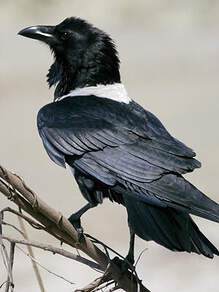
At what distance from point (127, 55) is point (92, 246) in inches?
610

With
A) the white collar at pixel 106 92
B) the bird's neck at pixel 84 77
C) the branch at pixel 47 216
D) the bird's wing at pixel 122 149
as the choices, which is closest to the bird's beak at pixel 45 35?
the bird's neck at pixel 84 77

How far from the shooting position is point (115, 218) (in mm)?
10672

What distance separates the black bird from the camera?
4891 mm

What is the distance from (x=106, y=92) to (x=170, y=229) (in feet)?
3.89

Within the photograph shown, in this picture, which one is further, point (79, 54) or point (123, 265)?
point (79, 54)

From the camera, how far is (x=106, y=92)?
582 cm

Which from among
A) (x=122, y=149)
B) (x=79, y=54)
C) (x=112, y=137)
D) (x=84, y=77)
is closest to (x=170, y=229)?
(x=122, y=149)

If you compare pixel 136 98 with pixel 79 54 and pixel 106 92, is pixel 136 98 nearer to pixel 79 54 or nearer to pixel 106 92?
pixel 79 54

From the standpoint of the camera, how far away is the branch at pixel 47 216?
4168 mm

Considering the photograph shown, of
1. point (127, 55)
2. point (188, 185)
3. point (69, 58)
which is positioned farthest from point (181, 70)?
point (188, 185)

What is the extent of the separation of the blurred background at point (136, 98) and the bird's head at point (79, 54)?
3077mm

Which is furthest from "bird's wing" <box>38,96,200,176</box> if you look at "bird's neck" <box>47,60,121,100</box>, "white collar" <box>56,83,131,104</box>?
"bird's neck" <box>47,60,121,100</box>

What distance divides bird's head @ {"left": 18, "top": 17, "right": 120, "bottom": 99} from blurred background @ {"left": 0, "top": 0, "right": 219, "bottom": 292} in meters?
3.08

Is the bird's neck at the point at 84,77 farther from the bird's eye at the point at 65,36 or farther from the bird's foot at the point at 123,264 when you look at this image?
the bird's foot at the point at 123,264
